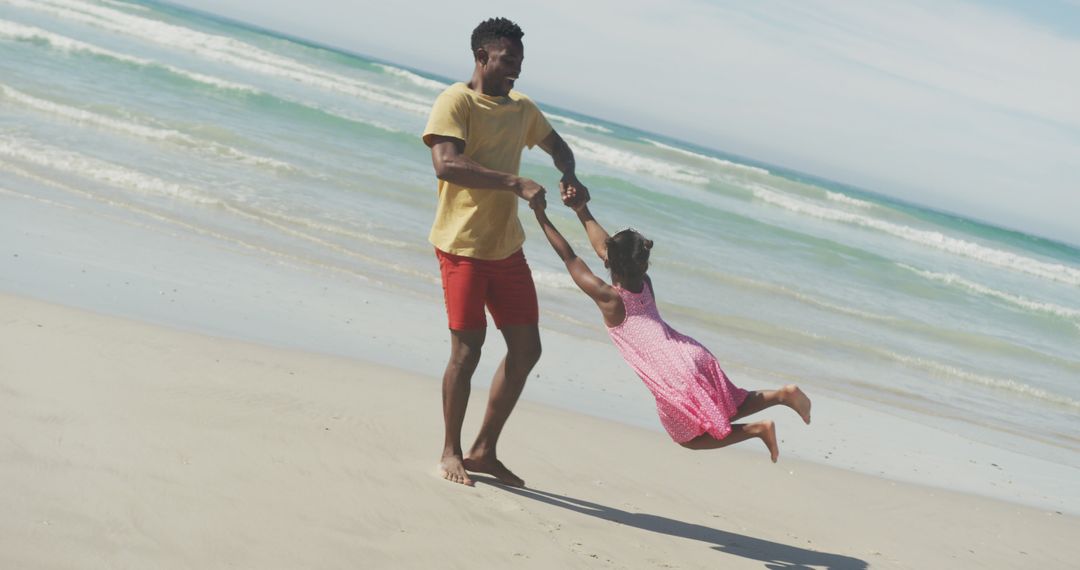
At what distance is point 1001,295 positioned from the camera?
21.4 metres

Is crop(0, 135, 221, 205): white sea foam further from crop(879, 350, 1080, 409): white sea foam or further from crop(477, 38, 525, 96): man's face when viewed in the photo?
crop(879, 350, 1080, 409): white sea foam

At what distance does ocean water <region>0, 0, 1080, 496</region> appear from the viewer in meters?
9.24

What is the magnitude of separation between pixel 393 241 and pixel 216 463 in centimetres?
678

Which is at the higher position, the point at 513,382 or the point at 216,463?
the point at 513,382

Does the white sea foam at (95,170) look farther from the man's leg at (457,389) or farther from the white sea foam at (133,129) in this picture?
the man's leg at (457,389)

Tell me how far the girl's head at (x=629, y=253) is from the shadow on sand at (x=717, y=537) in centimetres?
102

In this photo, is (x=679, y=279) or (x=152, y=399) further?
(x=679, y=279)

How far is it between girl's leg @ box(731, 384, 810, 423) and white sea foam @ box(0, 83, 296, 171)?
9.81 m

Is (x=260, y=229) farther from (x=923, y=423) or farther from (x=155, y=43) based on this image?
(x=155, y=43)

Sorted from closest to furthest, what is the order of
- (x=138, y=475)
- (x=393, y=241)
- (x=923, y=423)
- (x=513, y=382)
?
(x=138, y=475)
(x=513, y=382)
(x=923, y=423)
(x=393, y=241)

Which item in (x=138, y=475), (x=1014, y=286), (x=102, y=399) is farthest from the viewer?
(x=1014, y=286)

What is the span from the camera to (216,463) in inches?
151

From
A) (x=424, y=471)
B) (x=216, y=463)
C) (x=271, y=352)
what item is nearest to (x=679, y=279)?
(x=271, y=352)

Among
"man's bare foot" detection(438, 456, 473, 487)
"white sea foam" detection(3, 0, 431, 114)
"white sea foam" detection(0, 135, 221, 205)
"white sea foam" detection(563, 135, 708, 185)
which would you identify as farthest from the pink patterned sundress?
"white sea foam" detection(3, 0, 431, 114)
